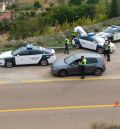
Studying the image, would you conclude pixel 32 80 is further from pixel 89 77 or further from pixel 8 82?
pixel 89 77

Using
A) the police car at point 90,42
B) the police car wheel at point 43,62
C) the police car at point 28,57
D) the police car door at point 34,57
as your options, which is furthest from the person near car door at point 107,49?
the police car door at point 34,57

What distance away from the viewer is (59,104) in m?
19.6

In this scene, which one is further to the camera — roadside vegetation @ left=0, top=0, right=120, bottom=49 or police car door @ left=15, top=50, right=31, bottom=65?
roadside vegetation @ left=0, top=0, right=120, bottom=49

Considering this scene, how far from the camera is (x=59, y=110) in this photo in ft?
62.1

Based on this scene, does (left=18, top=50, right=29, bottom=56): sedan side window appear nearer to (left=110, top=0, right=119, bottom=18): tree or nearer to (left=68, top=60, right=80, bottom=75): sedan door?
(left=68, top=60, right=80, bottom=75): sedan door

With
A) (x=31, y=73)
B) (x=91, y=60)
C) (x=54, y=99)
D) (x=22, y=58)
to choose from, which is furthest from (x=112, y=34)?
(x=54, y=99)

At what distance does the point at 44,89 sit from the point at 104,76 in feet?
13.4

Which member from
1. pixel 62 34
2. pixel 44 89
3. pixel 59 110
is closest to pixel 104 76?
pixel 44 89

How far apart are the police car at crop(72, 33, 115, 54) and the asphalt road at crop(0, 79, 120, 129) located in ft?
19.3

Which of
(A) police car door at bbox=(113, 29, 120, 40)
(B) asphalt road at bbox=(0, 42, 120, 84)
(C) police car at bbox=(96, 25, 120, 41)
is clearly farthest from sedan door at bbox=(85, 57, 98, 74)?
(A) police car door at bbox=(113, 29, 120, 40)

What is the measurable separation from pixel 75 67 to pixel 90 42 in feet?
18.9

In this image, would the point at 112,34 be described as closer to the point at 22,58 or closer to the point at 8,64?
the point at 22,58

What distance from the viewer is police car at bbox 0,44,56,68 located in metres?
25.1

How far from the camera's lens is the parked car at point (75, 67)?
23562 mm
